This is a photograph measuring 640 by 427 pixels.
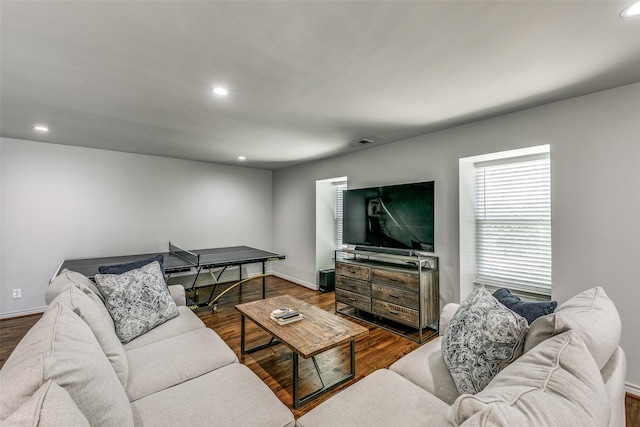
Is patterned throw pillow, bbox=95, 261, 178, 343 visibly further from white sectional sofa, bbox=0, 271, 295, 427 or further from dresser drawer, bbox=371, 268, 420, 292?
dresser drawer, bbox=371, 268, 420, 292

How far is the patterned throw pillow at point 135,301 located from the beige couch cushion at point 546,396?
2193 mm

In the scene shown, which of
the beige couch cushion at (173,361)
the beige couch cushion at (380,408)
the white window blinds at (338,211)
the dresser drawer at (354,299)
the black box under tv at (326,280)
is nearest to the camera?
the beige couch cushion at (380,408)

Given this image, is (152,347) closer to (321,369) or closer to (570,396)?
(321,369)

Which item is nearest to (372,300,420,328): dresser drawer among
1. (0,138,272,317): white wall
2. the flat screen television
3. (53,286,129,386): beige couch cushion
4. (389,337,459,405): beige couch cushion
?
the flat screen television

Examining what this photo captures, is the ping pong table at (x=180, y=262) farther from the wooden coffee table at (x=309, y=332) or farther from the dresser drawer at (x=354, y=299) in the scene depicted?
the wooden coffee table at (x=309, y=332)

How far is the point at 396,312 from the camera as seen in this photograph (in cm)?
320

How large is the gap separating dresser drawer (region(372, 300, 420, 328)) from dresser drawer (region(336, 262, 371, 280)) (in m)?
0.35

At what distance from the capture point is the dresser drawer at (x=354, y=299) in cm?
351

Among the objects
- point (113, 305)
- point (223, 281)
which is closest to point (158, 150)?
point (223, 281)

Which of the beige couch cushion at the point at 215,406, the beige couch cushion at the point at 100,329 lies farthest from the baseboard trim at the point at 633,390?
the beige couch cushion at the point at 100,329

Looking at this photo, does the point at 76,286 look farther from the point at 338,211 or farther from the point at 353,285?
the point at 338,211

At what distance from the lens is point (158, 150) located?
4336 mm

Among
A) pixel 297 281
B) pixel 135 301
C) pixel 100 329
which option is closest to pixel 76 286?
pixel 135 301

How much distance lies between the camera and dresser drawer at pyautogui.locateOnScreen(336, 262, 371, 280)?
3537mm
